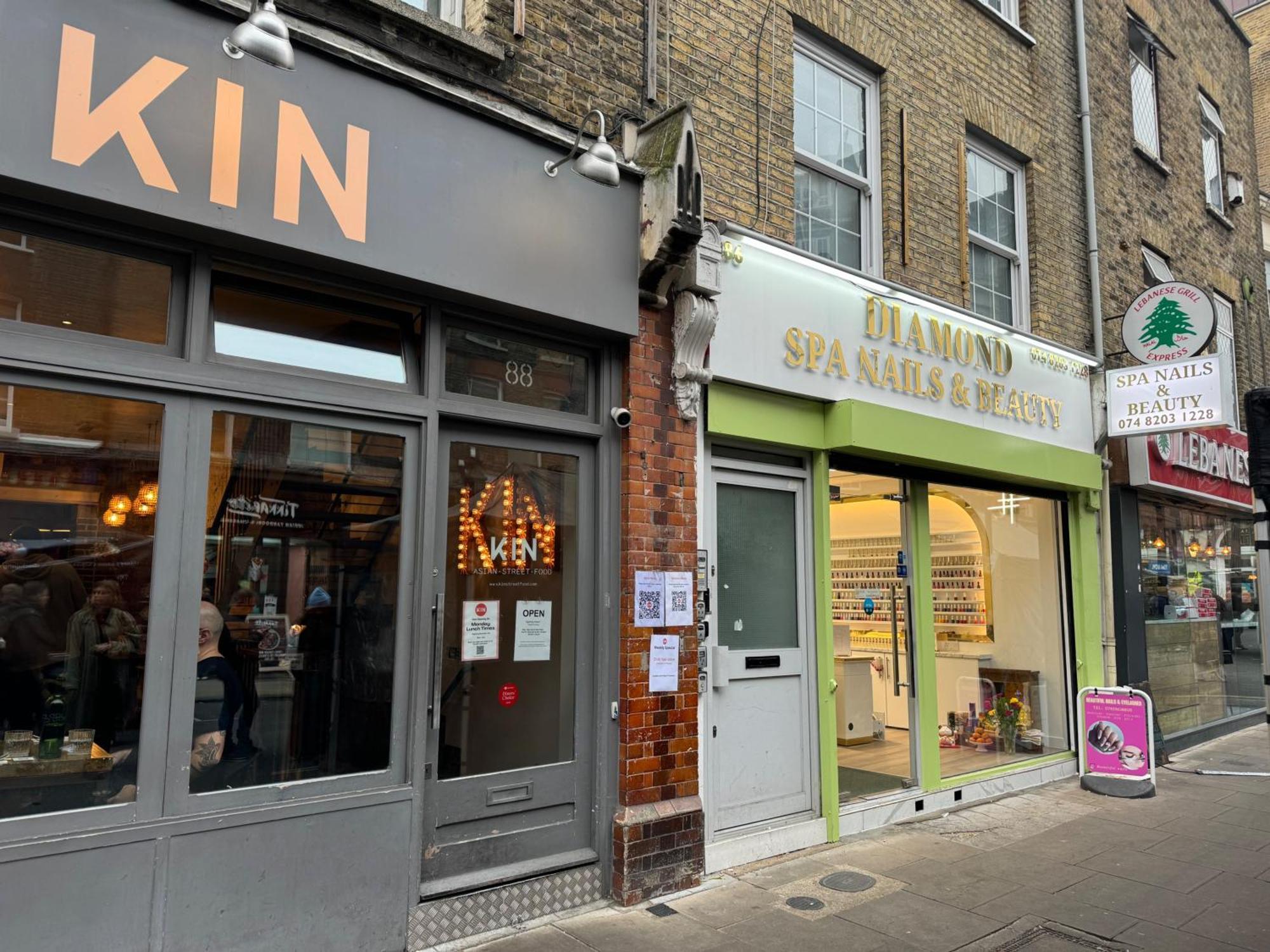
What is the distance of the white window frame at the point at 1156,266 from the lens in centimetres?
1083

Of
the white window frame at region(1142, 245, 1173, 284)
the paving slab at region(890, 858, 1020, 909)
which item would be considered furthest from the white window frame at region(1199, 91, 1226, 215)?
the paving slab at region(890, 858, 1020, 909)

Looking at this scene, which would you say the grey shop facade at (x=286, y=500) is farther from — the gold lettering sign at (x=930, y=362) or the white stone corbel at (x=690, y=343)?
the gold lettering sign at (x=930, y=362)

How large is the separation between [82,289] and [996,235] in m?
8.14

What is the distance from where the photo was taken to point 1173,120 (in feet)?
38.8

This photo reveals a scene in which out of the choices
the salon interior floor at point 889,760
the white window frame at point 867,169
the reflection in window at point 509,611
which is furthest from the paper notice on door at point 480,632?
the white window frame at point 867,169

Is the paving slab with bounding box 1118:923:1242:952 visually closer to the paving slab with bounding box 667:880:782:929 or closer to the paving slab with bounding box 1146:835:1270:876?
the paving slab with bounding box 1146:835:1270:876

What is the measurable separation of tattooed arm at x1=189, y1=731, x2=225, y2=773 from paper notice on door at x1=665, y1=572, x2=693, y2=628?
8.00 ft

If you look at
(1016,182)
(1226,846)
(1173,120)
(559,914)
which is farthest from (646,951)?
(1173,120)

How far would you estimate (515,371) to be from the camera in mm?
4957

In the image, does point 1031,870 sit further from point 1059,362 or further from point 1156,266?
point 1156,266

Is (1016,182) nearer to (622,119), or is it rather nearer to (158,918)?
(622,119)

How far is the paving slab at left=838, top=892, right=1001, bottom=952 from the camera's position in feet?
14.7

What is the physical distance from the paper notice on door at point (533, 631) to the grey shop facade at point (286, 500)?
0.02m

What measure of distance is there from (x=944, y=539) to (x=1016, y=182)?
13.1 feet
